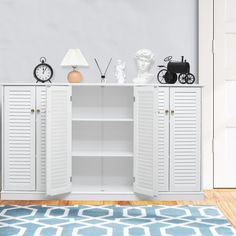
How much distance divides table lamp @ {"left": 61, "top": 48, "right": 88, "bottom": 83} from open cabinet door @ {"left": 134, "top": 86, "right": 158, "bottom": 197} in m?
0.56

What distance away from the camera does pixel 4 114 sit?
4801 millimetres

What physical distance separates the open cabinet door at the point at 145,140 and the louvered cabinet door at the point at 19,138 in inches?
37.5

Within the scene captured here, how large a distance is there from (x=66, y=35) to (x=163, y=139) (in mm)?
1454

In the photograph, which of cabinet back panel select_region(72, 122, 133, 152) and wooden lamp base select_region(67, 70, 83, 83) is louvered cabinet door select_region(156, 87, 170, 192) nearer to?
cabinet back panel select_region(72, 122, 133, 152)

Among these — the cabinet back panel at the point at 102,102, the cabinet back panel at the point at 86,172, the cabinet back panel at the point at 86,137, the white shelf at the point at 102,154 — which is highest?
the cabinet back panel at the point at 102,102

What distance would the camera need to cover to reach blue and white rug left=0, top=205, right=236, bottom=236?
3.73 metres

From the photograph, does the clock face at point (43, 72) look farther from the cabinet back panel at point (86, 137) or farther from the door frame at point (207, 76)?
the door frame at point (207, 76)

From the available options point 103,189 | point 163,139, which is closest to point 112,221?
point 103,189

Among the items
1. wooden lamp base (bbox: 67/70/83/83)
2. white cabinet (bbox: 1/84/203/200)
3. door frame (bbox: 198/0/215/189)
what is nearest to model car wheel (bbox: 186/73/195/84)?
door frame (bbox: 198/0/215/189)

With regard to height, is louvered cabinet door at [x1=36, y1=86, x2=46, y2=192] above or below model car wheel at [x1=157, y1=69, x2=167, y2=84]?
below

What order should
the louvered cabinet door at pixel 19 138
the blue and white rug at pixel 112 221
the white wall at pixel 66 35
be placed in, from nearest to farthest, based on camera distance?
the blue and white rug at pixel 112 221 → the louvered cabinet door at pixel 19 138 → the white wall at pixel 66 35

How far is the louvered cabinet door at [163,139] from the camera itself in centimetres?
480

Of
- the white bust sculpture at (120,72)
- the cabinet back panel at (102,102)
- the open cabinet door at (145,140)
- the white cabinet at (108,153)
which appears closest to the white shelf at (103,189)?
the white cabinet at (108,153)

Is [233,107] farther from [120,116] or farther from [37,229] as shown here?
[37,229]
